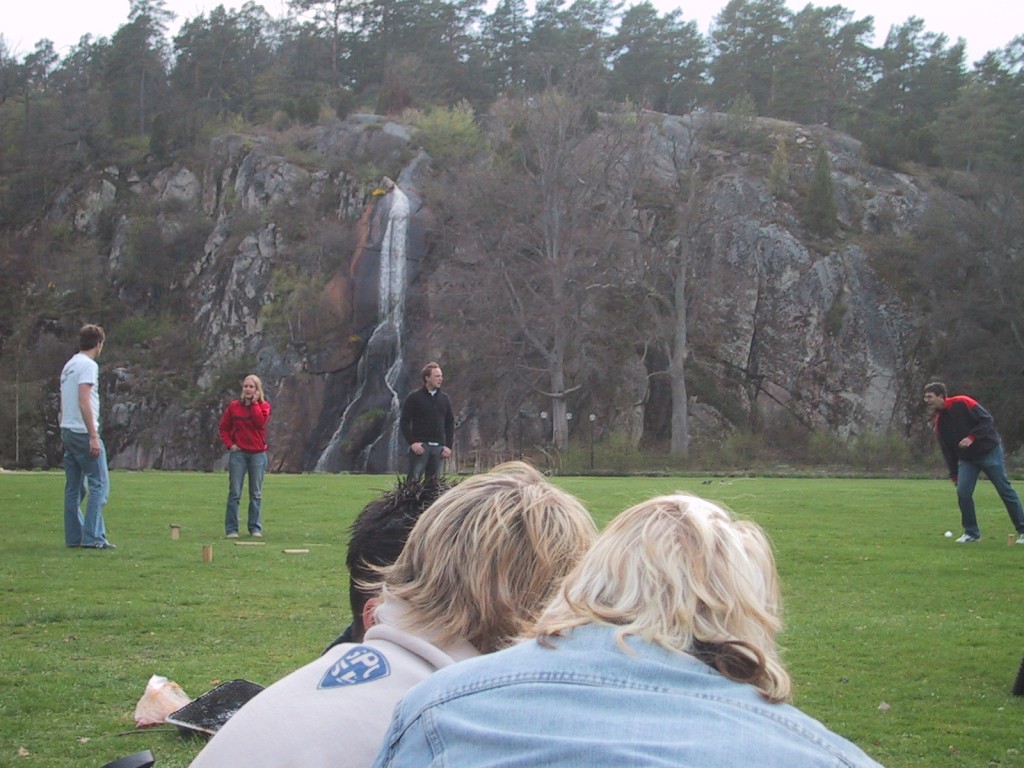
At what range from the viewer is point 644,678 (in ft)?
5.80

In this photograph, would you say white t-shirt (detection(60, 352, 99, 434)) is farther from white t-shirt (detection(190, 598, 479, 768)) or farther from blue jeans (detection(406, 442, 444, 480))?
white t-shirt (detection(190, 598, 479, 768))

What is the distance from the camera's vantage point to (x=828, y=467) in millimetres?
44188

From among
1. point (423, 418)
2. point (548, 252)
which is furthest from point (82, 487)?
point (548, 252)

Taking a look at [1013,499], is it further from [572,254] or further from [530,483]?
[572,254]

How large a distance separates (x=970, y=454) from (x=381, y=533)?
1158cm

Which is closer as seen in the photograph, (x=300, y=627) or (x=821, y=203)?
(x=300, y=627)

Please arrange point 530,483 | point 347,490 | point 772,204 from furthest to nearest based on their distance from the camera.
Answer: point 772,204, point 347,490, point 530,483

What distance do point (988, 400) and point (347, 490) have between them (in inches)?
1400

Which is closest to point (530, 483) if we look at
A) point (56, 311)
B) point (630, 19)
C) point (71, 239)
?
point (56, 311)

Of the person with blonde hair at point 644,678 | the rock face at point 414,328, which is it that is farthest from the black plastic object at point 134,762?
the rock face at point 414,328

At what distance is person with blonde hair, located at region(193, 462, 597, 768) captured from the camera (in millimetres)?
2467

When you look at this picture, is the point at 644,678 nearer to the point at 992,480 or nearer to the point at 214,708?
the point at 214,708

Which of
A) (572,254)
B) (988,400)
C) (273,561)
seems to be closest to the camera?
(273,561)

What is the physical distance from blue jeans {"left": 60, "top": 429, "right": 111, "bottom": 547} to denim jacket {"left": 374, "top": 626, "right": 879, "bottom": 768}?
9.97 meters
